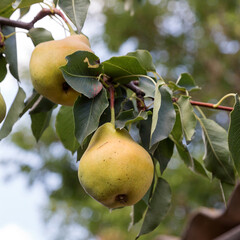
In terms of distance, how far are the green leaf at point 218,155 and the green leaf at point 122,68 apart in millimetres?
186

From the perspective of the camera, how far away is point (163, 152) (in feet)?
2.73

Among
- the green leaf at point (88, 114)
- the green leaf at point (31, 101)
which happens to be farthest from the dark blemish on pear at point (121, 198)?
the green leaf at point (31, 101)

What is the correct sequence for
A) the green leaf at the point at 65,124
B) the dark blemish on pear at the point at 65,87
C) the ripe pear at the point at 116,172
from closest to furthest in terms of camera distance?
the ripe pear at the point at 116,172 < the dark blemish on pear at the point at 65,87 < the green leaf at the point at 65,124

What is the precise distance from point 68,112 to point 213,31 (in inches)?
204

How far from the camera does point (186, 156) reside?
34.7 inches

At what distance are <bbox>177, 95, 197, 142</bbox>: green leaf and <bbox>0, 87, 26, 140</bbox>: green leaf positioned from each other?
296 millimetres

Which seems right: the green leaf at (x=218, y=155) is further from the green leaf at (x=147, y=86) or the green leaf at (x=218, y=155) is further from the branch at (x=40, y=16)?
the branch at (x=40, y=16)

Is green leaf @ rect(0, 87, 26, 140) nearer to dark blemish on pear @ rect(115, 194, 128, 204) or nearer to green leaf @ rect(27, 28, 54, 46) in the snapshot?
green leaf @ rect(27, 28, 54, 46)

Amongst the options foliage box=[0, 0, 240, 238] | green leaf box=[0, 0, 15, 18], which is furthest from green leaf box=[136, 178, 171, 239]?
green leaf box=[0, 0, 15, 18]

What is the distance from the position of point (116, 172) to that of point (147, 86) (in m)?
0.19

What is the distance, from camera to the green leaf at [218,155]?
86 centimetres

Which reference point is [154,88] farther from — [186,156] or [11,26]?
[11,26]

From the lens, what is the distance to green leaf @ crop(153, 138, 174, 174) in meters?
0.82

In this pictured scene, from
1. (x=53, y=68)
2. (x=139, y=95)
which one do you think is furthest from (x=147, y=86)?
(x=53, y=68)
